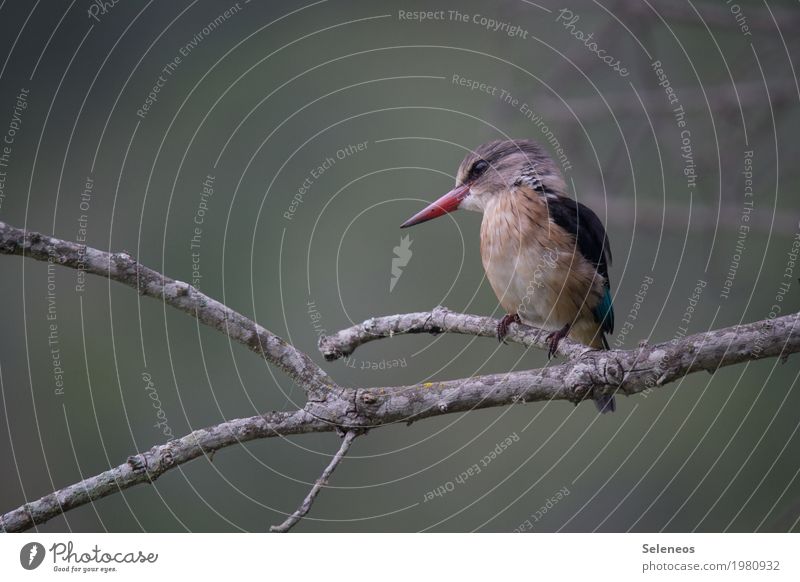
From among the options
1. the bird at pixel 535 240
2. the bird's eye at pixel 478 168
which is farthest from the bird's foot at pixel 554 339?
the bird's eye at pixel 478 168

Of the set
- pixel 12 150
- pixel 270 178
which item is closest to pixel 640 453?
pixel 270 178

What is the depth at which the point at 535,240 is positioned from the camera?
3855 millimetres

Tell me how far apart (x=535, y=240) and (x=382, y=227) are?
1054 millimetres

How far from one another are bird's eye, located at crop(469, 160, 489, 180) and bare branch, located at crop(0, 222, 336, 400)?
1.52m

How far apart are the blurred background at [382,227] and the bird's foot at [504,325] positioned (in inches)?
27.1

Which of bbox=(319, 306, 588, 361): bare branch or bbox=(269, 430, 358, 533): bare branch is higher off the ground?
bbox=(319, 306, 588, 361): bare branch

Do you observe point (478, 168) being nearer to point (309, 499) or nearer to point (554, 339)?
point (554, 339)

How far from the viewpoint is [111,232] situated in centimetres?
482

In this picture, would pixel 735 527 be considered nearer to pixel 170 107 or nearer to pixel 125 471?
pixel 125 471

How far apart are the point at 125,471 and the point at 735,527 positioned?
2.22 m

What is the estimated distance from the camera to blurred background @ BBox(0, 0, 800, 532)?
400 cm
